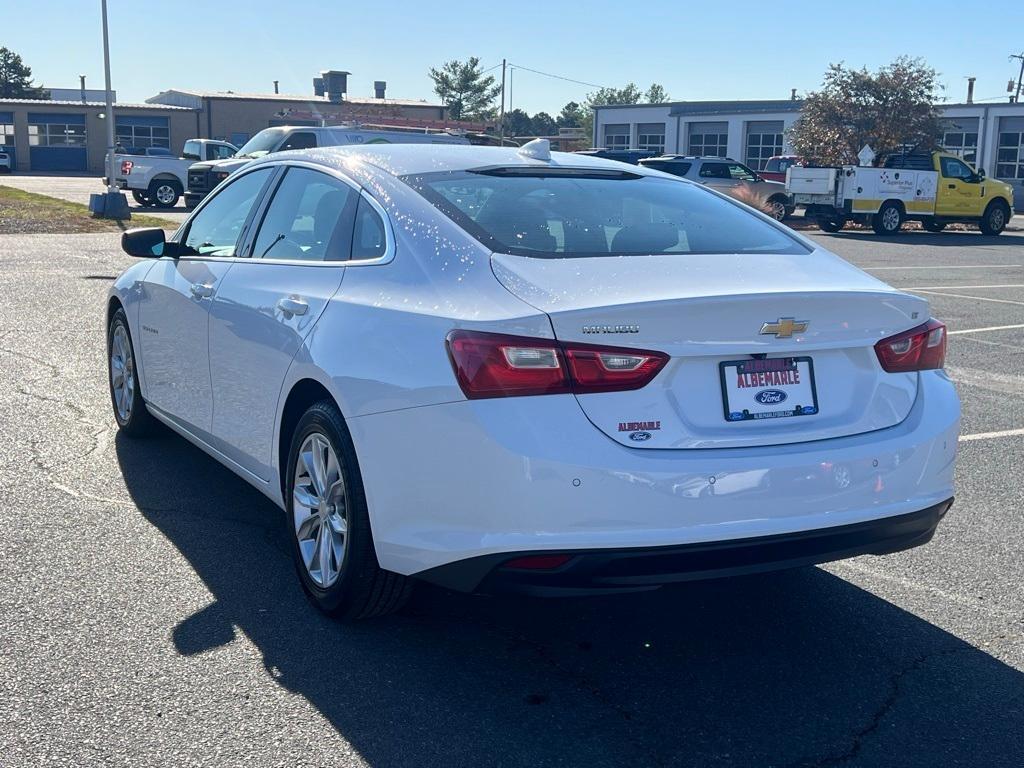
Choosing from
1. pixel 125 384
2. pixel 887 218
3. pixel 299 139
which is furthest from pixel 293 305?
pixel 887 218

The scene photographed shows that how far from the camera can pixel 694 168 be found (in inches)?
1203

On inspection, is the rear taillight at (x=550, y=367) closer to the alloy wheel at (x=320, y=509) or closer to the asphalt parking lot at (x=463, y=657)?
the alloy wheel at (x=320, y=509)

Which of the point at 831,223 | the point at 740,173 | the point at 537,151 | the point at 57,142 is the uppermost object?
the point at 57,142

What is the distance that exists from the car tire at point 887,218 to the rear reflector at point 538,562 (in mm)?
26851

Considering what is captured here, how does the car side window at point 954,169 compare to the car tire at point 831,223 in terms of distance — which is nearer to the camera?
the car tire at point 831,223

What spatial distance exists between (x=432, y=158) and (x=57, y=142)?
68.0 metres

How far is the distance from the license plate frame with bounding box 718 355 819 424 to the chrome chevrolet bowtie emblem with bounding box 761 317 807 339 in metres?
0.07

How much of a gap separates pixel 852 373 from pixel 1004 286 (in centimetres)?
1421

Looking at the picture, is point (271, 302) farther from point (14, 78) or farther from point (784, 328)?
point (14, 78)

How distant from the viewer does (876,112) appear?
40156mm

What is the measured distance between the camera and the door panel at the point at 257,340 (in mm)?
4137

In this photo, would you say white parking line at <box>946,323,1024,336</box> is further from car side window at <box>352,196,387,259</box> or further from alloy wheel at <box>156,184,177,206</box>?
alloy wheel at <box>156,184,177,206</box>

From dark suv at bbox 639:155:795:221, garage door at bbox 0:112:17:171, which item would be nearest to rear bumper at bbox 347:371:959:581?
dark suv at bbox 639:155:795:221

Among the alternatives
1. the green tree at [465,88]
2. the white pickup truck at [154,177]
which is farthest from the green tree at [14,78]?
the white pickup truck at [154,177]
